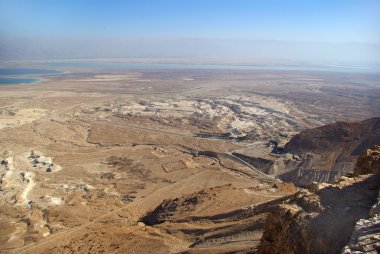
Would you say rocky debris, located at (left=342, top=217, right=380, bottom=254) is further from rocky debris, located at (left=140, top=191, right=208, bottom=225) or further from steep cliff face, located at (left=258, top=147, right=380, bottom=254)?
rocky debris, located at (left=140, top=191, right=208, bottom=225)

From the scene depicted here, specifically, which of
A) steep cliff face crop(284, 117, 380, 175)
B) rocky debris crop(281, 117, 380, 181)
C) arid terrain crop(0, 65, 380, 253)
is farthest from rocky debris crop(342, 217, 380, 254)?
steep cliff face crop(284, 117, 380, 175)

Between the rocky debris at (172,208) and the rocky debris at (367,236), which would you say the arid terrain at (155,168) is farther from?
the rocky debris at (367,236)

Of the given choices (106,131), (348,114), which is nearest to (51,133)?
(106,131)

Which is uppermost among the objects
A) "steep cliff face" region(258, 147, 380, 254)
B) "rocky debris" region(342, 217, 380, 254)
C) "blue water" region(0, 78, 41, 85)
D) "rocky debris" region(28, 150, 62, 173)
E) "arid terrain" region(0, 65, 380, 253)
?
"rocky debris" region(342, 217, 380, 254)

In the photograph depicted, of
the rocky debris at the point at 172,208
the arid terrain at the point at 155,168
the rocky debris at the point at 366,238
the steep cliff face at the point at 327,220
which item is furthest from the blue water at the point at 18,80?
the rocky debris at the point at 366,238

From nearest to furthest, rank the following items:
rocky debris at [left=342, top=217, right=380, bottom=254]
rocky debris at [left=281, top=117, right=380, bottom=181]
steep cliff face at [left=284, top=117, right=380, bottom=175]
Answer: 1. rocky debris at [left=342, top=217, right=380, bottom=254]
2. rocky debris at [left=281, top=117, right=380, bottom=181]
3. steep cliff face at [left=284, top=117, right=380, bottom=175]

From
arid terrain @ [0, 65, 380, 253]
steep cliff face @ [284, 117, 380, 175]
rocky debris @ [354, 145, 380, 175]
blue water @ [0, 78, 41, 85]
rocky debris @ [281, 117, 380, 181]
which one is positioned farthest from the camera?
blue water @ [0, 78, 41, 85]
